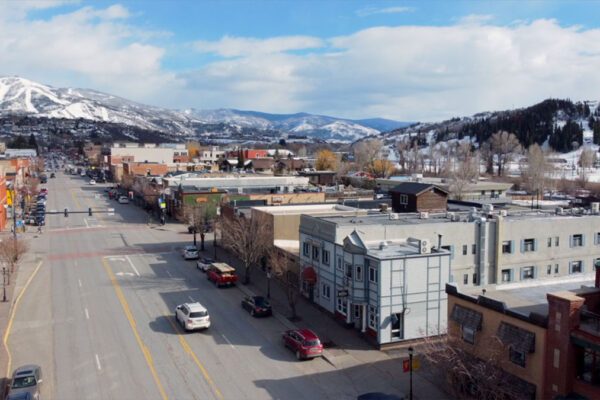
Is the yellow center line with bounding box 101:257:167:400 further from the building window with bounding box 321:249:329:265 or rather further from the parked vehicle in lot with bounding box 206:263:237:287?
the building window with bounding box 321:249:329:265

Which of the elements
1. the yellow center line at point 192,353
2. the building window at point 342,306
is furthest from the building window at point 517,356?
the building window at point 342,306

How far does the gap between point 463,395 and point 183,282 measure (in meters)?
25.2

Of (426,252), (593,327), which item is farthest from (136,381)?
(593,327)

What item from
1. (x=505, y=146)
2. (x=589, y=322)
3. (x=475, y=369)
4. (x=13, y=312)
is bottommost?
(x=13, y=312)

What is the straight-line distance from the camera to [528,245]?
111ft

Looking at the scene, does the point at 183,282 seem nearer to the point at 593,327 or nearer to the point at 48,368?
the point at 48,368

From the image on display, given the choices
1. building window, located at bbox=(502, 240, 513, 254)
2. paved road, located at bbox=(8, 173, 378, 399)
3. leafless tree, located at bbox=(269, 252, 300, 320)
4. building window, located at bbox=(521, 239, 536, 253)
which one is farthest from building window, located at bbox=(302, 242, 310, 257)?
building window, located at bbox=(521, 239, 536, 253)

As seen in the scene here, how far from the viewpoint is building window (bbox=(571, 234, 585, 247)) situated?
3531 cm

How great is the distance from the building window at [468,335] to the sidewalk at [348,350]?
2.63m

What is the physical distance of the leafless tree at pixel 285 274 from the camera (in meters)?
33.7

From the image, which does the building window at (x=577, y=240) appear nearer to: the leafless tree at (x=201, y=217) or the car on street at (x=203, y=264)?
the car on street at (x=203, y=264)

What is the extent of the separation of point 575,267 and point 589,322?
20420mm

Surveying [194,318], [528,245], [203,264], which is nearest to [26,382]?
[194,318]

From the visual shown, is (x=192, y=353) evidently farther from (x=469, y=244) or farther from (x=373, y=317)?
(x=469, y=244)
